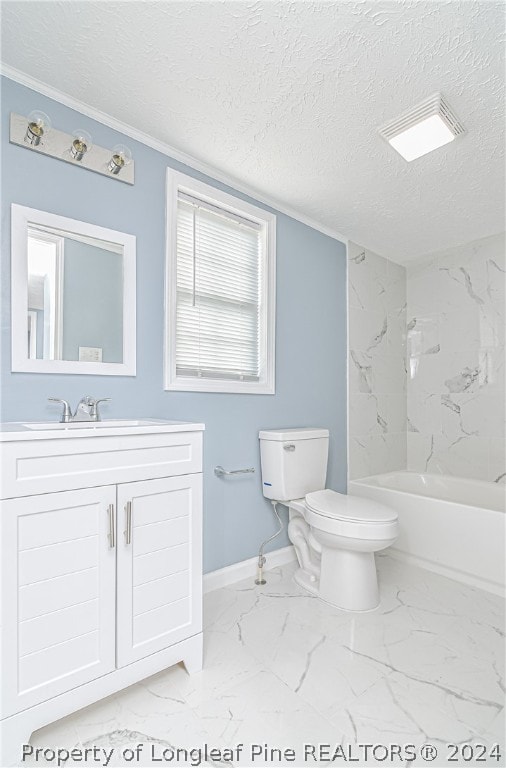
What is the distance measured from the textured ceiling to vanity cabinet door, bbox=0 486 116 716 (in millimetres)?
1550

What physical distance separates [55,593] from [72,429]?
481mm

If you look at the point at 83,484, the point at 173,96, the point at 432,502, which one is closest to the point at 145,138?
the point at 173,96

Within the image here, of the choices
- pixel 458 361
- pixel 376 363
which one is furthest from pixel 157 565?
pixel 458 361

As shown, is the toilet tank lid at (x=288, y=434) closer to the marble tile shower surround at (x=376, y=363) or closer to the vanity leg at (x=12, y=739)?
the marble tile shower surround at (x=376, y=363)

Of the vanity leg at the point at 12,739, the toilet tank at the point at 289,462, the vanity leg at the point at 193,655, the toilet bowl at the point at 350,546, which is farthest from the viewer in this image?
the toilet tank at the point at 289,462

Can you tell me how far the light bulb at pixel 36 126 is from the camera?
148cm

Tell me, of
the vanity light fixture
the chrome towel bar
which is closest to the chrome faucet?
the chrome towel bar

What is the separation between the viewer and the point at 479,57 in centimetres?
142

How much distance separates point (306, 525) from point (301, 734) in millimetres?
1161

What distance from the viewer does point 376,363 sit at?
320 cm

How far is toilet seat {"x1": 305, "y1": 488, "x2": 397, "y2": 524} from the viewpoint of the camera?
1.93 metres

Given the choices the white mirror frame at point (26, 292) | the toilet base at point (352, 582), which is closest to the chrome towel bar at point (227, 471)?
the toilet base at point (352, 582)

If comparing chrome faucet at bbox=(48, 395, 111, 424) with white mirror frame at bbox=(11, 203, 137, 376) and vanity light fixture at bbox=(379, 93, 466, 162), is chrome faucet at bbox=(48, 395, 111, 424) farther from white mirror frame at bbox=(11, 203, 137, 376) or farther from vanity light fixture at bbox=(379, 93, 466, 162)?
vanity light fixture at bbox=(379, 93, 466, 162)

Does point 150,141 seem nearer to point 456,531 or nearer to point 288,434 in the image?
point 288,434
